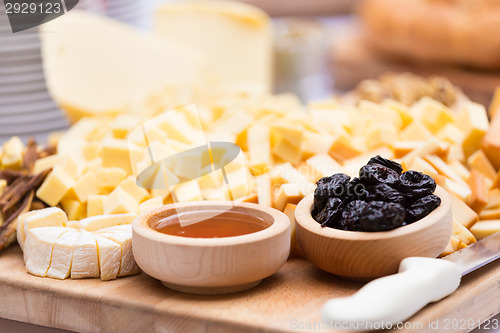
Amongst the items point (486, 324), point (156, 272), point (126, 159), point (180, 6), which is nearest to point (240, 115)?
point (126, 159)

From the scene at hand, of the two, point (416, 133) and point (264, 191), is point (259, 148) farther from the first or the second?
point (416, 133)

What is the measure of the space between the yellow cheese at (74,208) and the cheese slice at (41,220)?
3.2 inches

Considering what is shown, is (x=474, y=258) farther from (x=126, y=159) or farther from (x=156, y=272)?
(x=126, y=159)

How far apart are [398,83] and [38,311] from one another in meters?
1.28

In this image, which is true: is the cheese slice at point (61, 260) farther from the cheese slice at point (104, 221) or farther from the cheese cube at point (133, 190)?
the cheese cube at point (133, 190)

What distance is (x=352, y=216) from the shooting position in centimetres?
98

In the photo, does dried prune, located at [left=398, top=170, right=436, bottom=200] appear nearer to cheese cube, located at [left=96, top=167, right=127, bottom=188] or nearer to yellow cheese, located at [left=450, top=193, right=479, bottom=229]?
yellow cheese, located at [left=450, top=193, right=479, bottom=229]

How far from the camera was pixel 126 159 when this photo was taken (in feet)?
4.19

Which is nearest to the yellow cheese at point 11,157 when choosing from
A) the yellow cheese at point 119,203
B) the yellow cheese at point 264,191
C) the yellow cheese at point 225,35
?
the yellow cheese at point 119,203

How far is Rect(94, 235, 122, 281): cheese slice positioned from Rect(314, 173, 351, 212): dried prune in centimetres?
32

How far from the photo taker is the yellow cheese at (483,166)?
1.34 m

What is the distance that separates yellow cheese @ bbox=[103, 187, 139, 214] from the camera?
118 centimetres

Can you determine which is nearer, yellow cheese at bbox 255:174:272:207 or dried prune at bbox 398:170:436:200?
dried prune at bbox 398:170:436:200

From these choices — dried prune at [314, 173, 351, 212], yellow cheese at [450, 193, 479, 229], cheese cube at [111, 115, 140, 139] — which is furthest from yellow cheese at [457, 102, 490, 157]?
cheese cube at [111, 115, 140, 139]
